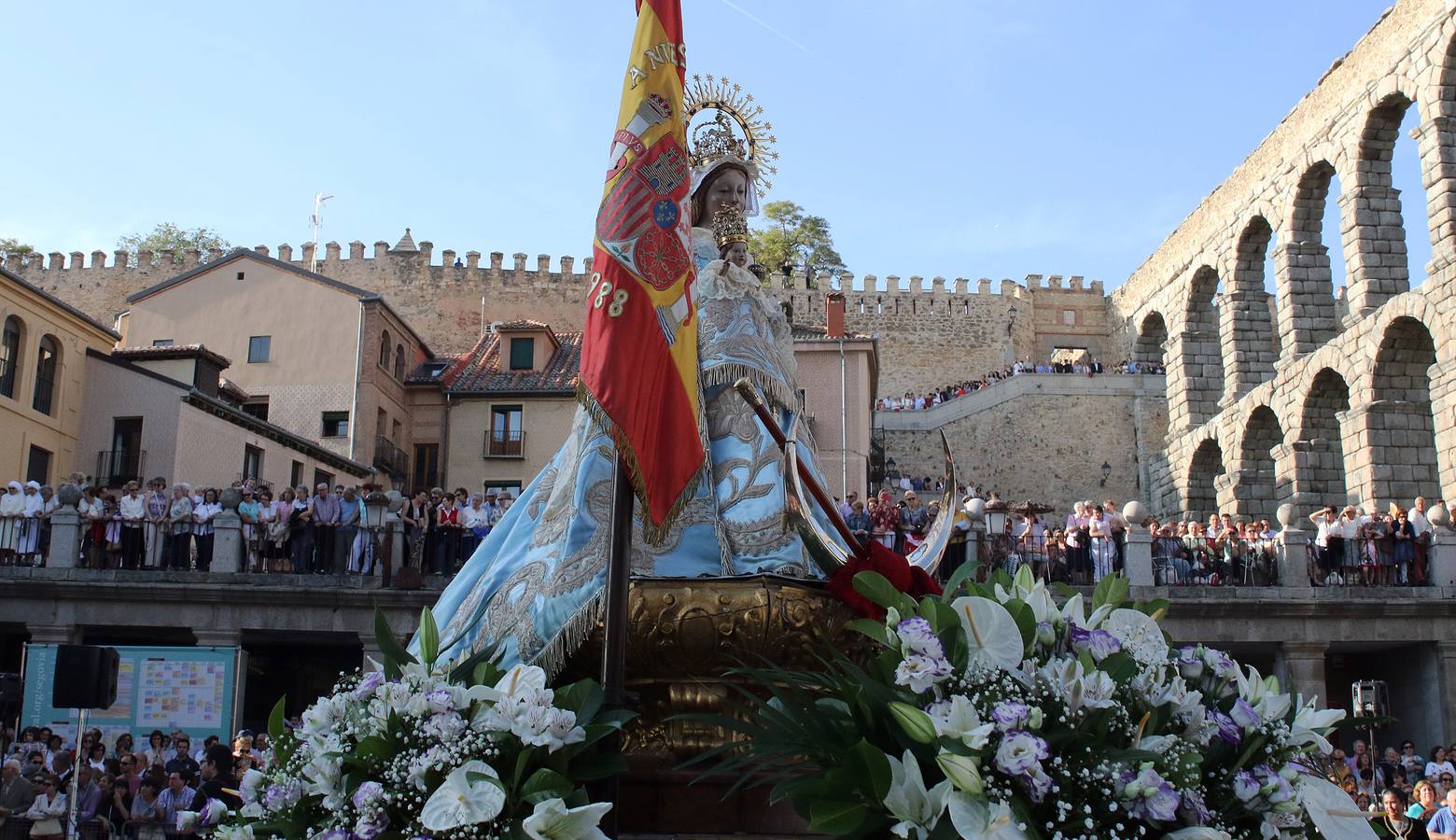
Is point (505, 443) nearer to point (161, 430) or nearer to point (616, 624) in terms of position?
point (161, 430)

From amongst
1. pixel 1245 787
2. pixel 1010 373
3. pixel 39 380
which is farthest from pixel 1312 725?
pixel 1010 373

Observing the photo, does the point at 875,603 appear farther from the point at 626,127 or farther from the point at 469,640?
the point at 626,127

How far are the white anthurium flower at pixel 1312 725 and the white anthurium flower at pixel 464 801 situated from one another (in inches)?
95.6

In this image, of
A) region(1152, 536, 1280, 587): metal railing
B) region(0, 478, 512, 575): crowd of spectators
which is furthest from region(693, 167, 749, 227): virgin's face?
region(1152, 536, 1280, 587): metal railing

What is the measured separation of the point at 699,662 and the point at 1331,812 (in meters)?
2.08

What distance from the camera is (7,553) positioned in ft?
64.8

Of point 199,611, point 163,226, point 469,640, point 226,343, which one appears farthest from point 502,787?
point 163,226

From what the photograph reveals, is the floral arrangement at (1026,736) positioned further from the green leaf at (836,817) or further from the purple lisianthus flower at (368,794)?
the purple lisianthus flower at (368,794)

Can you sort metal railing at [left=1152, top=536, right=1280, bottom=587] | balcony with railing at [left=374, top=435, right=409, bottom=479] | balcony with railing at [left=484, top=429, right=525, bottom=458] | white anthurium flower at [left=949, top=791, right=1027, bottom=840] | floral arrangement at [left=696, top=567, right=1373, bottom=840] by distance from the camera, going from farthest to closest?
balcony with railing at [left=374, top=435, right=409, bottom=479] → balcony with railing at [left=484, top=429, right=525, bottom=458] → metal railing at [left=1152, top=536, right=1280, bottom=587] → floral arrangement at [left=696, top=567, right=1373, bottom=840] → white anthurium flower at [left=949, top=791, right=1027, bottom=840]

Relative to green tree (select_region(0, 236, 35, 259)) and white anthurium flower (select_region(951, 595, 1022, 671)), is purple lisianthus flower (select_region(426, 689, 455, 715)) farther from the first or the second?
green tree (select_region(0, 236, 35, 259))

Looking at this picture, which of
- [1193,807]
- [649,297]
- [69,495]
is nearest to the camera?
[1193,807]

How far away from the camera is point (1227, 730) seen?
4.28 m

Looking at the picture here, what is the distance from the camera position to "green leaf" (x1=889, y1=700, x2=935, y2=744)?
→ 12.5ft

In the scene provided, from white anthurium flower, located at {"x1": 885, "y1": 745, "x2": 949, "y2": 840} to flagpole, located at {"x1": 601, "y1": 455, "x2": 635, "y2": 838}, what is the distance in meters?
1.02
